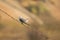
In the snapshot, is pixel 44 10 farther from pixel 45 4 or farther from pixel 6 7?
pixel 6 7

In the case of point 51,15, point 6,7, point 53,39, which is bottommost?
point 53,39

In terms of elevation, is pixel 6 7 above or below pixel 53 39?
above

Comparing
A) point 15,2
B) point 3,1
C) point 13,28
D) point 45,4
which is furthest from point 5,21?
point 45,4

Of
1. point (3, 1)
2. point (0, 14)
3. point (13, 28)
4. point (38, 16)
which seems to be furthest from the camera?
point (38, 16)

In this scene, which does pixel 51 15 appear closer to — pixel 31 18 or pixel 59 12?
pixel 59 12

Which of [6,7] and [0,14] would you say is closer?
[0,14]

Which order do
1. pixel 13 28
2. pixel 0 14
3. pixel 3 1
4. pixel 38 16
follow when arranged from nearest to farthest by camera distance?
pixel 0 14 → pixel 13 28 → pixel 3 1 → pixel 38 16
